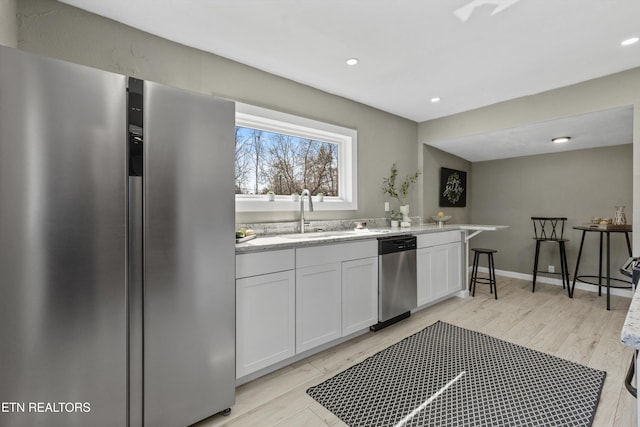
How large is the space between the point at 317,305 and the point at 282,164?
147 cm

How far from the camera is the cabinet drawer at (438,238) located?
3.23 meters

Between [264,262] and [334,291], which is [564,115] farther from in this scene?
[264,262]

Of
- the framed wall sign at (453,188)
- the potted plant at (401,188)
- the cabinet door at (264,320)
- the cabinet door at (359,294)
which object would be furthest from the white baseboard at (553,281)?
the cabinet door at (264,320)

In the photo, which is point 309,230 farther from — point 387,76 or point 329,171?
point 387,76

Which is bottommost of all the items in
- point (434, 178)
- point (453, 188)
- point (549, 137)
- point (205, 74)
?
point (453, 188)

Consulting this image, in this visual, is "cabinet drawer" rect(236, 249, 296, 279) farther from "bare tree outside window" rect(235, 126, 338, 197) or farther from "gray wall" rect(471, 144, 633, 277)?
"gray wall" rect(471, 144, 633, 277)

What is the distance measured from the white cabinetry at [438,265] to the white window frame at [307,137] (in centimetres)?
92

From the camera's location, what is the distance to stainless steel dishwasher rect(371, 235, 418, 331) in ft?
9.06

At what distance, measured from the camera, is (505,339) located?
261 centimetres

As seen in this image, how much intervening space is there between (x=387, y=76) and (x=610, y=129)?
8.83 feet

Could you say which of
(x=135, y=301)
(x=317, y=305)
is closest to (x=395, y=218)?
(x=317, y=305)

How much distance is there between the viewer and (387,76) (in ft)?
9.36

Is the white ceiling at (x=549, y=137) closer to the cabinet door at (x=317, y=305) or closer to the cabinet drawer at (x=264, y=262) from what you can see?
the cabinet door at (x=317, y=305)

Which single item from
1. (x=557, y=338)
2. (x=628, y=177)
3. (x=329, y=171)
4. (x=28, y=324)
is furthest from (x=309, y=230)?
(x=628, y=177)
